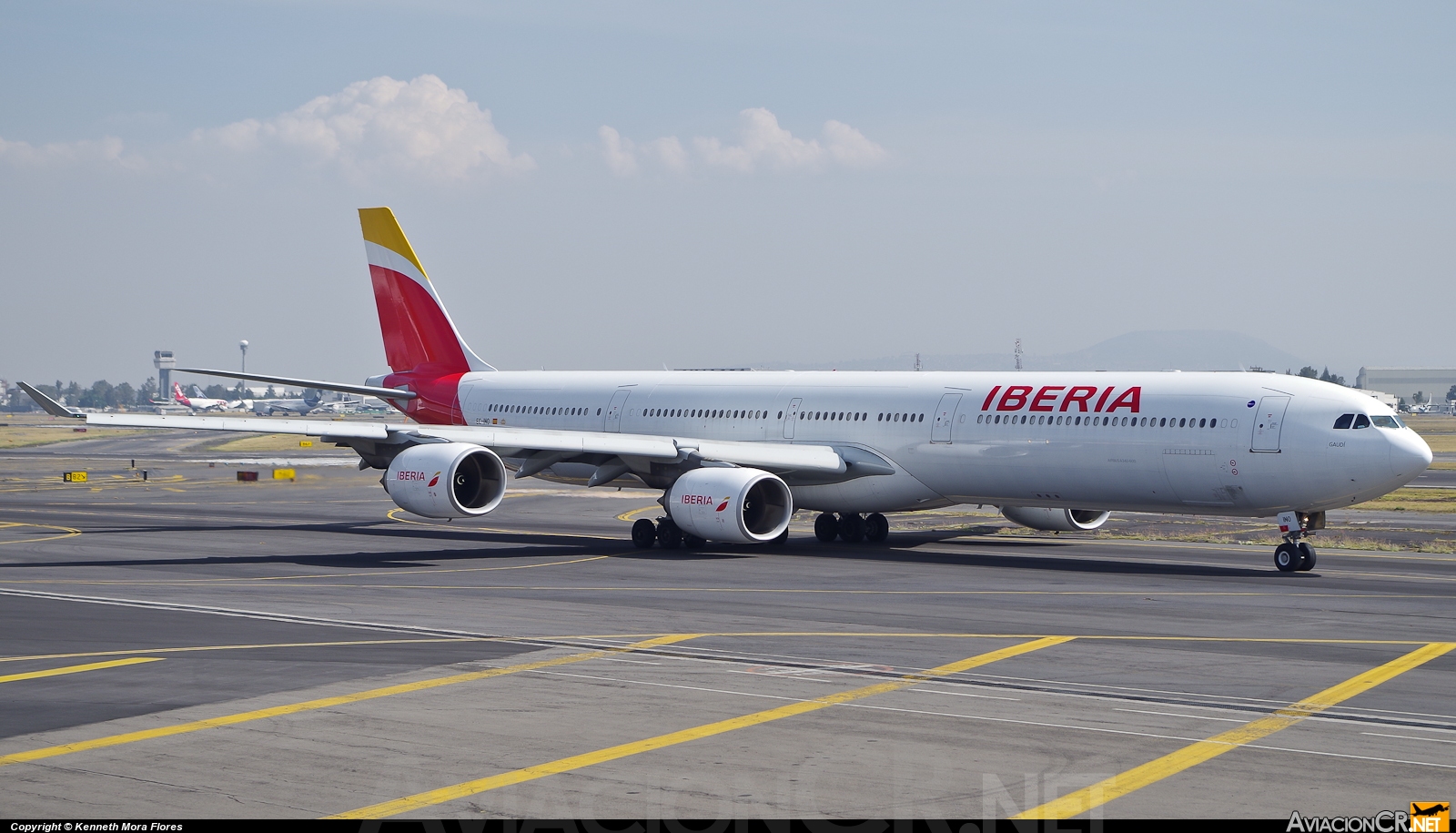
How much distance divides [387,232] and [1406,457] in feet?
101

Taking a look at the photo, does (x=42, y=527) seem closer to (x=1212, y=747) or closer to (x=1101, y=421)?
(x=1101, y=421)

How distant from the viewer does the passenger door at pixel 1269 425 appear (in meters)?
29.5

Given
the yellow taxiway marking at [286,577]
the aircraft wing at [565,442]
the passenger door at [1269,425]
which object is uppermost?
the passenger door at [1269,425]

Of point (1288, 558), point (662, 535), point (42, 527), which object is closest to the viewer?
point (1288, 558)

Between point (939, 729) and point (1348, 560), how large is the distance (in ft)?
75.1

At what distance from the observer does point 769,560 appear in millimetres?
33125

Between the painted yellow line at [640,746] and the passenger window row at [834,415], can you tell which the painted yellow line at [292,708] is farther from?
the passenger window row at [834,415]

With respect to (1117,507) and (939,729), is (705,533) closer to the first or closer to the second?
(1117,507)

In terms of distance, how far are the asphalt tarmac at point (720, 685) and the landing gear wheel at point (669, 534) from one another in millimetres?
1537

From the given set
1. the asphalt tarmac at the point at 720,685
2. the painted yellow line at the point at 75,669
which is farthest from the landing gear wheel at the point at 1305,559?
the painted yellow line at the point at 75,669

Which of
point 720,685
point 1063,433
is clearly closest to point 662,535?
point 1063,433

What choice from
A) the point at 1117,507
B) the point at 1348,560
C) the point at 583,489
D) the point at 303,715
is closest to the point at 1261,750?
the point at 303,715

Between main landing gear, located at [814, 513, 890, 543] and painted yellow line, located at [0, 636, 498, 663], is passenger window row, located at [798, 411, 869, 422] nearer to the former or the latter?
main landing gear, located at [814, 513, 890, 543]

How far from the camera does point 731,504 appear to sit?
33125 mm
